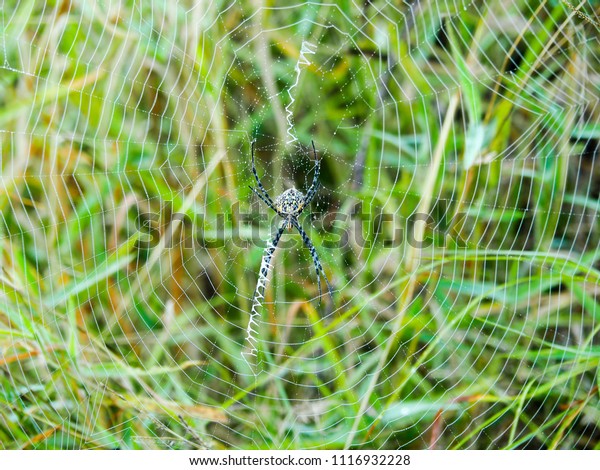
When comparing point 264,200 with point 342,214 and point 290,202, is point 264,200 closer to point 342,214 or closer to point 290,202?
point 290,202

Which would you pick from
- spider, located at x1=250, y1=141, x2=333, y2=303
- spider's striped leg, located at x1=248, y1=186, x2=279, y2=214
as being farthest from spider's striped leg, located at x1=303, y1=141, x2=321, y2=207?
spider's striped leg, located at x1=248, y1=186, x2=279, y2=214

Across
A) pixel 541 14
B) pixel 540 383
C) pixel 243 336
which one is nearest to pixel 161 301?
pixel 243 336

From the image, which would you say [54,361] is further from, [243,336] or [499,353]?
[499,353]

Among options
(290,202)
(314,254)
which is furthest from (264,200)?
(314,254)

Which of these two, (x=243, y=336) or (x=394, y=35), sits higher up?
(x=394, y=35)

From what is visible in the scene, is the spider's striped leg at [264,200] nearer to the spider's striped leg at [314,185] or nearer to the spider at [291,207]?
the spider at [291,207]

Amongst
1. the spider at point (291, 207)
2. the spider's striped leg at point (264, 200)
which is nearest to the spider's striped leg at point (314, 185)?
the spider at point (291, 207)

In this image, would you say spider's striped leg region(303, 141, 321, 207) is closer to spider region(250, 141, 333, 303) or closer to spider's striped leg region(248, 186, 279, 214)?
spider region(250, 141, 333, 303)
